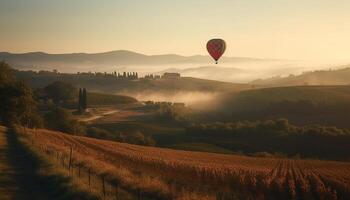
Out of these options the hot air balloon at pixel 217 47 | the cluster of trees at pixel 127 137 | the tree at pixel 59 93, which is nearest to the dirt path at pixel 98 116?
the tree at pixel 59 93

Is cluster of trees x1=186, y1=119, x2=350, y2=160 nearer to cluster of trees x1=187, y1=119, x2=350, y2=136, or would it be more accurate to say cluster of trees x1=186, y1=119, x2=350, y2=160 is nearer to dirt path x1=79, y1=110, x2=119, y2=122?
cluster of trees x1=187, y1=119, x2=350, y2=136

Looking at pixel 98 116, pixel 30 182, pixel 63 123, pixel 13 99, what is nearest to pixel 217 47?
pixel 13 99

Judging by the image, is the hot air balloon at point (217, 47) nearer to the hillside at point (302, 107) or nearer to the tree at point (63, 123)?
the tree at point (63, 123)

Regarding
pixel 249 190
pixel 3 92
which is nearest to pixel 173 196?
pixel 249 190

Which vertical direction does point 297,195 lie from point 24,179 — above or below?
below

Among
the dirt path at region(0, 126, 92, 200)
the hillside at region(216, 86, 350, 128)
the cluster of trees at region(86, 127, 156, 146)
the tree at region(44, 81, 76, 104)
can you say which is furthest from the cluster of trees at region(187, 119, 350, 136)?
the dirt path at region(0, 126, 92, 200)

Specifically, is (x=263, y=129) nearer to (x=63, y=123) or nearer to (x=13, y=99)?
(x=63, y=123)

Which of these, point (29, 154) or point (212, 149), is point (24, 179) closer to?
point (29, 154)
